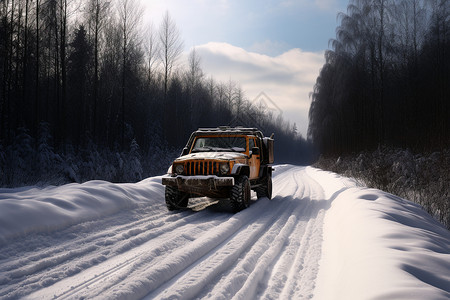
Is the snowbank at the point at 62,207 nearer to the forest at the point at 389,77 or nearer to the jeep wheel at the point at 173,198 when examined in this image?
the jeep wheel at the point at 173,198

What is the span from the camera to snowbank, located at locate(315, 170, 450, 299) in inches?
98.4

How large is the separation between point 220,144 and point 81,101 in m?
24.8

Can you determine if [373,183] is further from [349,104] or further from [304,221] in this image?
[349,104]

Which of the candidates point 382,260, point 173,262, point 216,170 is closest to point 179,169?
point 216,170

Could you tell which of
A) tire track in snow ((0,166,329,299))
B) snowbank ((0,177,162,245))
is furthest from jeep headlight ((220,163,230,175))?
snowbank ((0,177,162,245))

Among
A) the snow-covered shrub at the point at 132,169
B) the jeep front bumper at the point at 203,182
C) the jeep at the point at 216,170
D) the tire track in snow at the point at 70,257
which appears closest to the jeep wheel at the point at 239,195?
the jeep at the point at 216,170

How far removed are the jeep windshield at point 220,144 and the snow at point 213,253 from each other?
2.48m

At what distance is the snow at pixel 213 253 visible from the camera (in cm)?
305

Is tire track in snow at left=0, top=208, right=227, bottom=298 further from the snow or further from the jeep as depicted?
the jeep

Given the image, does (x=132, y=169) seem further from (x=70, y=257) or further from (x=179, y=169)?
(x=70, y=257)

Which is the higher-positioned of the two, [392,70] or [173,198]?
[392,70]

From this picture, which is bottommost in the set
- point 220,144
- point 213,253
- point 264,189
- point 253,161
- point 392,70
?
point 213,253

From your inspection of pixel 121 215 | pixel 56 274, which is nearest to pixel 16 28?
pixel 121 215

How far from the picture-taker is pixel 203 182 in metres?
7.37
